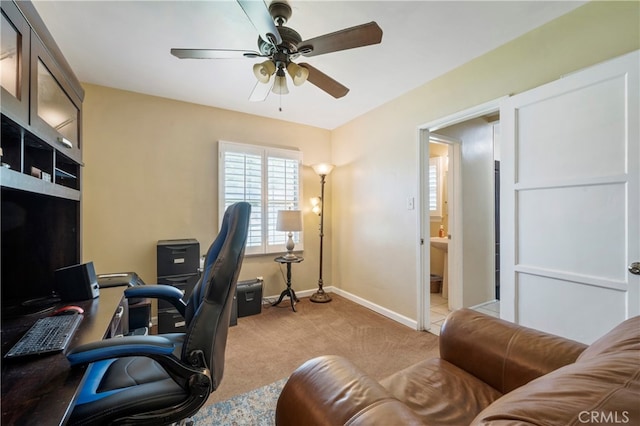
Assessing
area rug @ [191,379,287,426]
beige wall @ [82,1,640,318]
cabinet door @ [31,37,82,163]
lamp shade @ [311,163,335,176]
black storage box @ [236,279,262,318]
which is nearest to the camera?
cabinet door @ [31,37,82,163]

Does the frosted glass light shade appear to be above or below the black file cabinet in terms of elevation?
above

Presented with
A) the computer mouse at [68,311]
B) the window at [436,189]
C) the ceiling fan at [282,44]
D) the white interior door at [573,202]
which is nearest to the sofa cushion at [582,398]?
the white interior door at [573,202]

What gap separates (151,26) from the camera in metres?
1.82

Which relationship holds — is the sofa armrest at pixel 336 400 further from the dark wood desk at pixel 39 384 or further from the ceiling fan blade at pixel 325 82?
the ceiling fan blade at pixel 325 82

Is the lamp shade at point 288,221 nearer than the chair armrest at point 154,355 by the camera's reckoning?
No

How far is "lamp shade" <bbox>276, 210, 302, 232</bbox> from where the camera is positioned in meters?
3.25

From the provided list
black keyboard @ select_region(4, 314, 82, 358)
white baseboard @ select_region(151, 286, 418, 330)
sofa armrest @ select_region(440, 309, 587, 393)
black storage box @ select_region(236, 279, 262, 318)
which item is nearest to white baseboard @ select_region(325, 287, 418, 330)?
white baseboard @ select_region(151, 286, 418, 330)

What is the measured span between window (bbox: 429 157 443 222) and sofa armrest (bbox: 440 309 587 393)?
120 inches

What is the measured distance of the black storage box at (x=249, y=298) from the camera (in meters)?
3.09

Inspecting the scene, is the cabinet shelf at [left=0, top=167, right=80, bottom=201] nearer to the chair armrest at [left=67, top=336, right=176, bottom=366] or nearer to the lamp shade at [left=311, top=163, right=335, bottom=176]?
the chair armrest at [left=67, top=336, right=176, bottom=366]

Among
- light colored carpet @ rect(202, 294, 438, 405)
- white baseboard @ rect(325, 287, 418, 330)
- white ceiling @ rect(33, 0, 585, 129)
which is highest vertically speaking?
white ceiling @ rect(33, 0, 585, 129)

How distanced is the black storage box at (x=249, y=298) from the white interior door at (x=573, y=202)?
2.49 meters

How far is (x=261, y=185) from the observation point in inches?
138

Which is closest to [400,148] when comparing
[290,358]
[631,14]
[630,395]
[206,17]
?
[631,14]
